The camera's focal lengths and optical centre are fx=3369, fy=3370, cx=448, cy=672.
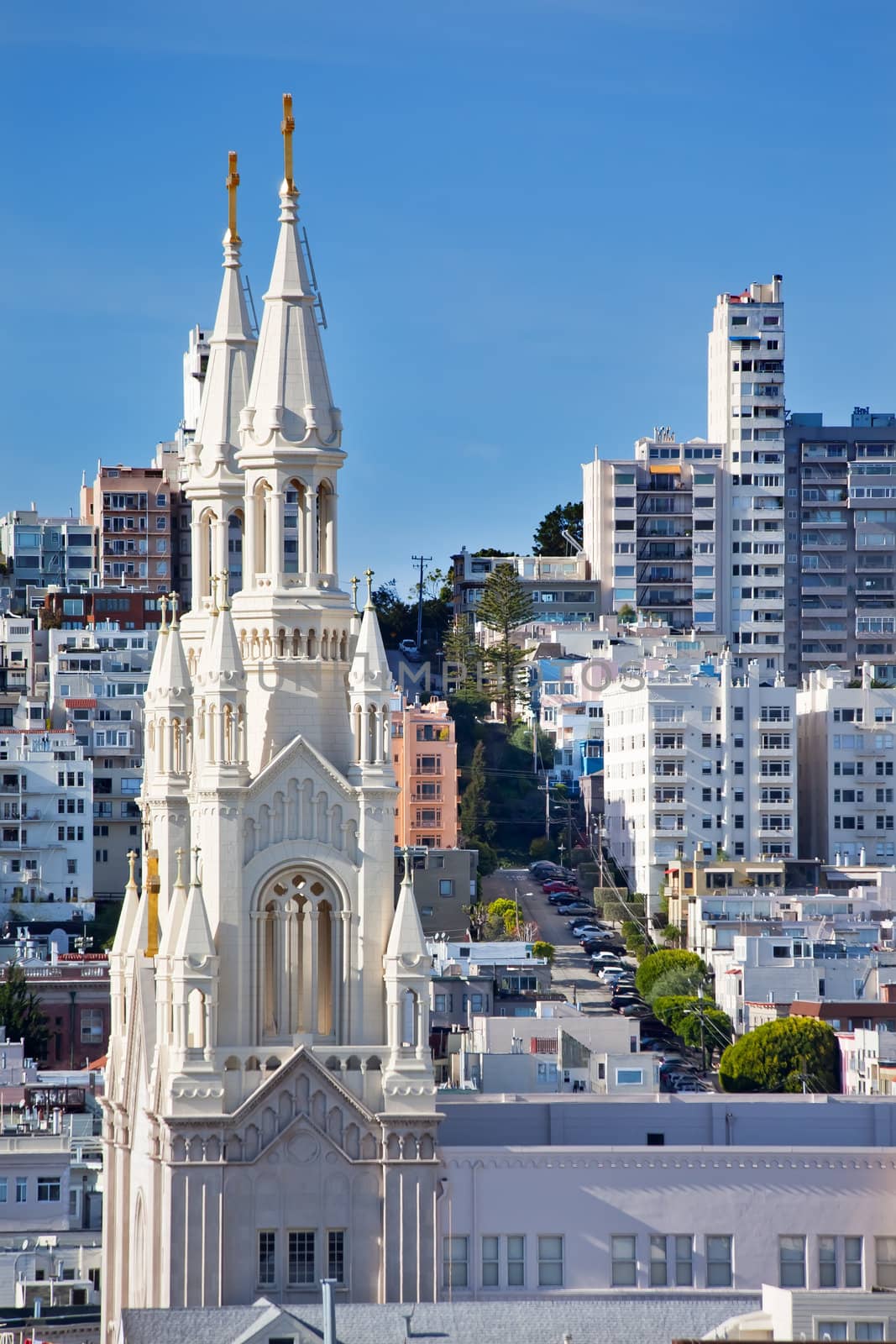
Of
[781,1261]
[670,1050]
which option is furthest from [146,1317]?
[670,1050]

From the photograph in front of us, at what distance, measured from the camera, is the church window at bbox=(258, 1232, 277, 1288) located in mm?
60344

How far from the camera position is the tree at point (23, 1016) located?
130 metres

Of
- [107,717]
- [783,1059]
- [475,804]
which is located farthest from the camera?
[475,804]

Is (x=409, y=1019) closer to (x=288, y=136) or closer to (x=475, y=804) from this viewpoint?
(x=288, y=136)

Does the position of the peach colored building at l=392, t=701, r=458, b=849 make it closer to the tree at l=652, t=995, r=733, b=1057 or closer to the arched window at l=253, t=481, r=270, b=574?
the tree at l=652, t=995, r=733, b=1057

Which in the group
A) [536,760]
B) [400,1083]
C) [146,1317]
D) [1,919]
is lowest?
[146,1317]

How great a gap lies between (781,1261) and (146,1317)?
1367 cm

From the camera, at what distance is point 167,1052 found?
201ft

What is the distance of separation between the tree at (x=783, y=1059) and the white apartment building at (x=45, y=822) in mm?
42105

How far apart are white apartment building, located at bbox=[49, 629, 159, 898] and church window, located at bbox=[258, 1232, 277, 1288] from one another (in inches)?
3917

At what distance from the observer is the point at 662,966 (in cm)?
14412

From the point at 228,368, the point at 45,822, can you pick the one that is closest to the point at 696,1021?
the point at 45,822

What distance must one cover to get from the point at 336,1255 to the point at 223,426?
63.9 feet

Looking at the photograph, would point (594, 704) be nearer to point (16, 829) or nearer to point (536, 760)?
point (536, 760)
